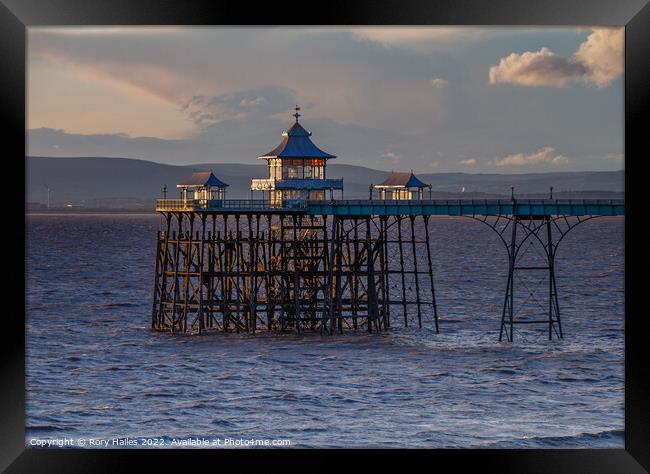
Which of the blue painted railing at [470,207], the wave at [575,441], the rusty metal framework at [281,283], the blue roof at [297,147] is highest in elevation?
the blue roof at [297,147]

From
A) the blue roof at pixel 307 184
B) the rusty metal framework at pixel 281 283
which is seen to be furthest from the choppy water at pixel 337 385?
the blue roof at pixel 307 184

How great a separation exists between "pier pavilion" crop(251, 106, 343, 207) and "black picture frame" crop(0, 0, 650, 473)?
121ft

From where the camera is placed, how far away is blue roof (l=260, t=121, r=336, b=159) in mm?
66000

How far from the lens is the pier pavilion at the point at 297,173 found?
214 ft

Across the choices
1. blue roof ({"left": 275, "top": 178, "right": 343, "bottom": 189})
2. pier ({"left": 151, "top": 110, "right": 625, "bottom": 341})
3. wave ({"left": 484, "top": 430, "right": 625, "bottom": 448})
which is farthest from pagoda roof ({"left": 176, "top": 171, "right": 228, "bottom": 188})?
wave ({"left": 484, "top": 430, "right": 625, "bottom": 448})

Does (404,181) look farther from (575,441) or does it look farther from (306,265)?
(575,441)

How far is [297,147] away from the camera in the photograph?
2616 inches

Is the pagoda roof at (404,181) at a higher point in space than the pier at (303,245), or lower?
higher

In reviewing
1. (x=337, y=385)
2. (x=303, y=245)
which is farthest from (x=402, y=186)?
(x=337, y=385)

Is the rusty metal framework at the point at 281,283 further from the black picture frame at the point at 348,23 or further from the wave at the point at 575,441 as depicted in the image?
the black picture frame at the point at 348,23

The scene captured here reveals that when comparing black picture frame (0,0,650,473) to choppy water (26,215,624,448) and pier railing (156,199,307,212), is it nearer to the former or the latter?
choppy water (26,215,624,448)

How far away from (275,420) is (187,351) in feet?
46.1

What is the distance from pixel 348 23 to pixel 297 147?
38429mm

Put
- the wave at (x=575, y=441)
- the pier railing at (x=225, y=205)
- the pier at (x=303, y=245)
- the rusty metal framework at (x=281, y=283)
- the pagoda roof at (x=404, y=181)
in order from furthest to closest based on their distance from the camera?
the pagoda roof at (x=404, y=181), the pier railing at (x=225, y=205), the rusty metal framework at (x=281, y=283), the pier at (x=303, y=245), the wave at (x=575, y=441)
